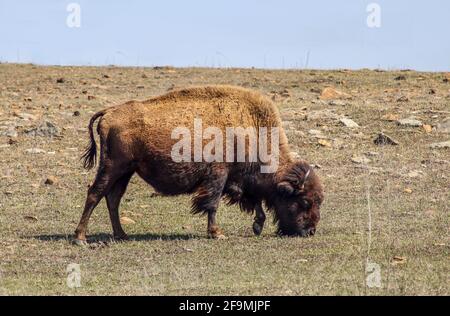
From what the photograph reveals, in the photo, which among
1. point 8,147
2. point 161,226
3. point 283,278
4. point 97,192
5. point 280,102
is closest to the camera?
point 283,278

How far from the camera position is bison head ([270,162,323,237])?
38.4 feet

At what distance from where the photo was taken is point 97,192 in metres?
11.7

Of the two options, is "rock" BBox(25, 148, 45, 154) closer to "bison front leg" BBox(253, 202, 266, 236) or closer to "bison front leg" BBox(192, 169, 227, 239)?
"bison front leg" BBox(192, 169, 227, 239)

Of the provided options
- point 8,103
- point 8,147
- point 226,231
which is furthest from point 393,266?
point 8,103

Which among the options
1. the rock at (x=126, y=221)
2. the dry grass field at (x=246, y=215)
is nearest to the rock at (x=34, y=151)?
the dry grass field at (x=246, y=215)

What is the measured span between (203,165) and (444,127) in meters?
8.01

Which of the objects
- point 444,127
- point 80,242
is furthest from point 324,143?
point 80,242

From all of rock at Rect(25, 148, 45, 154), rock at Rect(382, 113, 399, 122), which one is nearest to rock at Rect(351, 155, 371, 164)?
rock at Rect(382, 113, 399, 122)

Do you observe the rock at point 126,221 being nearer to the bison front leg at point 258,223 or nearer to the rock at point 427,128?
the bison front leg at point 258,223

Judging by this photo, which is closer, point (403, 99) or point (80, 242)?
point (80, 242)

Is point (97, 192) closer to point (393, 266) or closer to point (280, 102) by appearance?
point (393, 266)

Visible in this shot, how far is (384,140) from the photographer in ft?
57.8

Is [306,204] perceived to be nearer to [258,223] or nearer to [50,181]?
[258,223]

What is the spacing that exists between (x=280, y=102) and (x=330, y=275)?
12233 millimetres
